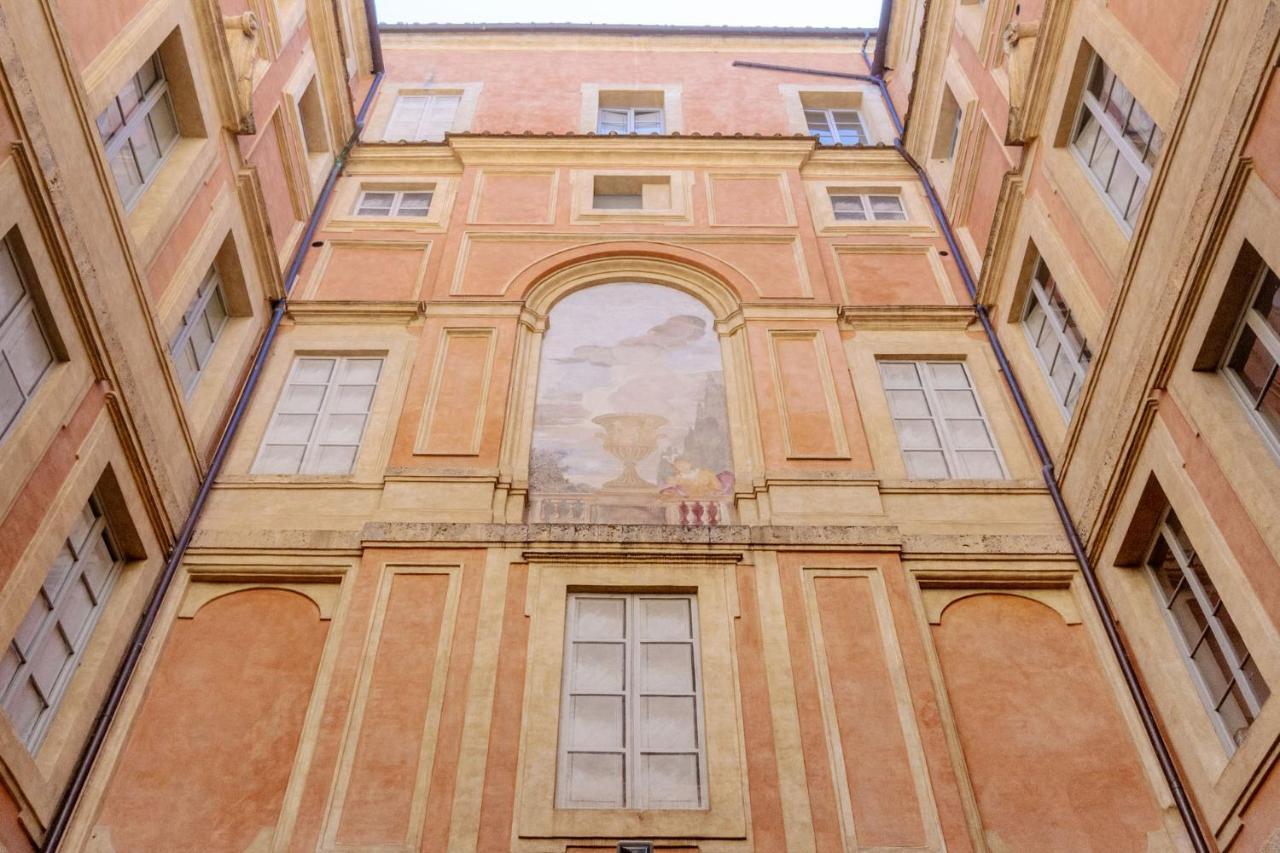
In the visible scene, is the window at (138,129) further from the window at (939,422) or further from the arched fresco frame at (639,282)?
the window at (939,422)

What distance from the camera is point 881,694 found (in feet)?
27.1

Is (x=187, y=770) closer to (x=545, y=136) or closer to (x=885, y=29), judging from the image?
(x=545, y=136)

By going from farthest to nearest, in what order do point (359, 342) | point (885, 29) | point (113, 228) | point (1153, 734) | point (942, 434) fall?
point (885, 29) < point (359, 342) < point (942, 434) < point (113, 228) < point (1153, 734)

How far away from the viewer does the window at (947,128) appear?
1437cm

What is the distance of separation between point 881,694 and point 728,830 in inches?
64.6

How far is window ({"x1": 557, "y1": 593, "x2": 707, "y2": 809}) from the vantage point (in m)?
7.79

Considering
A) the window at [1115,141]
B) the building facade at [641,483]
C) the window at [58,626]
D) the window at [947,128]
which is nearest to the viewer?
the window at [58,626]

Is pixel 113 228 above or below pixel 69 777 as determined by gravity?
above

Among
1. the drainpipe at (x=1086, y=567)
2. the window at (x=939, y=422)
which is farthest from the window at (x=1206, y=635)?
the window at (x=939, y=422)

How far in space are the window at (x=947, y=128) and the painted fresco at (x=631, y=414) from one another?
15.0 feet

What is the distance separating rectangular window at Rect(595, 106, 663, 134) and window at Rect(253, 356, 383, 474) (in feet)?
23.4

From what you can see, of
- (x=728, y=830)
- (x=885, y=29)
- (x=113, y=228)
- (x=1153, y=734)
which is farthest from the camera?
(x=885, y=29)

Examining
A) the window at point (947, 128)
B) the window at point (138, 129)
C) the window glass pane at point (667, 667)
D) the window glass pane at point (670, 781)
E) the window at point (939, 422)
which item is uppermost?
the window at point (947, 128)

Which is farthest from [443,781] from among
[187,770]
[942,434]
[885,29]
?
[885,29]
